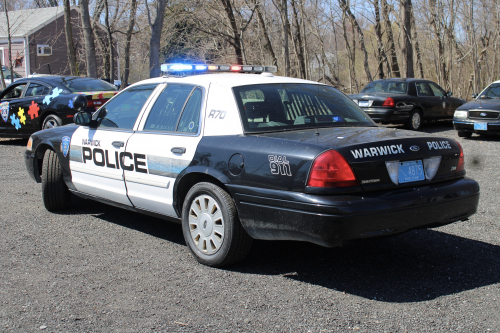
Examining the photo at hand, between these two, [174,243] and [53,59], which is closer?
[174,243]

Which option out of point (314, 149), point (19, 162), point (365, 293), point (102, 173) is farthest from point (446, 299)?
point (19, 162)

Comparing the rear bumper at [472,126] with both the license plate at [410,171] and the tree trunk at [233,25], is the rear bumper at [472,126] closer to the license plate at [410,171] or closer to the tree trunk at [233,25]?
the license plate at [410,171]

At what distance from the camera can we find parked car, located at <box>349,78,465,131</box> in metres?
13.7

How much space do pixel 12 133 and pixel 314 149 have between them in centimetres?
1043

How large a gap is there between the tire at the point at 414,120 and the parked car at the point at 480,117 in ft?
4.65

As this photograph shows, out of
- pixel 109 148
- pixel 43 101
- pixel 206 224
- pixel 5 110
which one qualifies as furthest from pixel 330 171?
pixel 5 110

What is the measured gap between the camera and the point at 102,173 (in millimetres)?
5121

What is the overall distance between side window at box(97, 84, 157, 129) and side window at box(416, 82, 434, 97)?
442 inches

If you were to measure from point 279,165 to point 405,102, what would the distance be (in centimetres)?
1132

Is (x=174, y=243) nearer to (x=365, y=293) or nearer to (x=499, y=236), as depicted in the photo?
(x=365, y=293)

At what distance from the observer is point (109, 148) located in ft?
16.5

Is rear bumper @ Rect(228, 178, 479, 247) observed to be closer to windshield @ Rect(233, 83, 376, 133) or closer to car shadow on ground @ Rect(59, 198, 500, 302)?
car shadow on ground @ Rect(59, 198, 500, 302)

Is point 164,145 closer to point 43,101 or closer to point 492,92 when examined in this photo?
point 43,101

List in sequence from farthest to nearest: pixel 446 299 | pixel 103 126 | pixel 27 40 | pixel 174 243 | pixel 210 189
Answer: pixel 27 40 < pixel 103 126 < pixel 174 243 < pixel 210 189 < pixel 446 299
